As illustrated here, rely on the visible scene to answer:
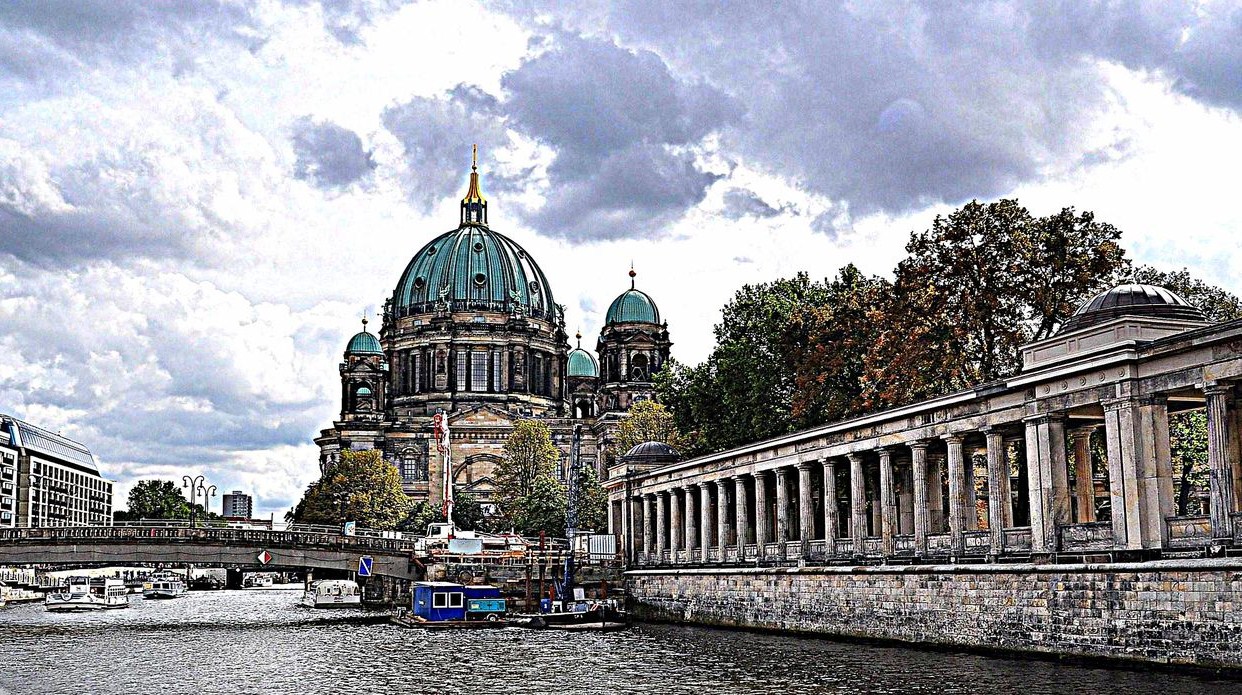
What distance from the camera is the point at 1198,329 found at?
36281mm

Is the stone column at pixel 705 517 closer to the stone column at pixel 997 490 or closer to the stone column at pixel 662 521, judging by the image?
the stone column at pixel 662 521

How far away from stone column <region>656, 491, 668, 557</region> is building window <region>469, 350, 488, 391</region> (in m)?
91.7

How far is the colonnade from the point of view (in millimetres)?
38094

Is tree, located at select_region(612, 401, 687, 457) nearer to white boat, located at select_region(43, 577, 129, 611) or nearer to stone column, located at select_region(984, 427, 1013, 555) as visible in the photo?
white boat, located at select_region(43, 577, 129, 611)

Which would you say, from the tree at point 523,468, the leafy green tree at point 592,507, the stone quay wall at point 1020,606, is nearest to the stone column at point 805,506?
the stone quay wall at point 1020,606

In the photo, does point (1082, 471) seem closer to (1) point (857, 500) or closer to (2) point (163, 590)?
(1) point (857, 500)

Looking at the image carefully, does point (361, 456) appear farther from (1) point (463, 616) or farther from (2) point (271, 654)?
(2) point (271, 654)

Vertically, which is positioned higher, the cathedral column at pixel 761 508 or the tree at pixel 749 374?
the tree at pixel 749 374

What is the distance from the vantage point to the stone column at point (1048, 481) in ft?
137

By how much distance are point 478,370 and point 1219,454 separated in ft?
434

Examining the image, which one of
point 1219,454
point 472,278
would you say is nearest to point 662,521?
point 1219,454

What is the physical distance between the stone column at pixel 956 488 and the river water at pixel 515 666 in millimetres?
4760

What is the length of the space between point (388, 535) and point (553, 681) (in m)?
49.3

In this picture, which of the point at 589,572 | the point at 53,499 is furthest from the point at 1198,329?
the point at 53,499
